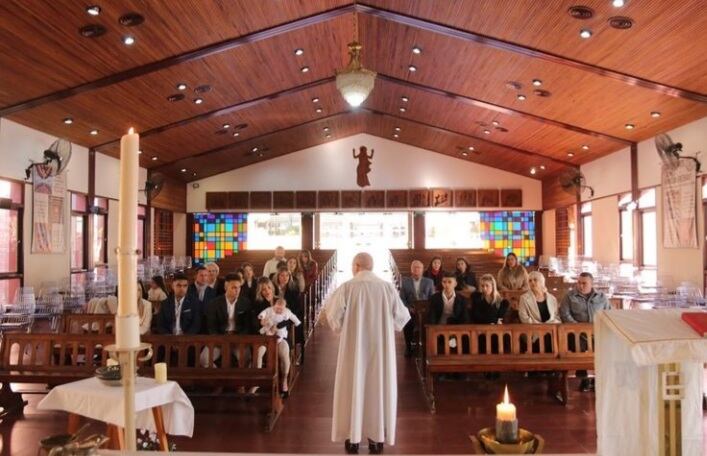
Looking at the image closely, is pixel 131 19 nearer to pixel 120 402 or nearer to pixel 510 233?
pixel 120 402

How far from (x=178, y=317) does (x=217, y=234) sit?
14.5 meters

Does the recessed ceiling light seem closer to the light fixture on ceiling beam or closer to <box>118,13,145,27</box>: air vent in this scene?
<box>118,13,145,27</box>: air vent

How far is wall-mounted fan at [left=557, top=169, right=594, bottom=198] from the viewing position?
51.0 feet

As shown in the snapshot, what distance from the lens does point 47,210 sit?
11.0 metres

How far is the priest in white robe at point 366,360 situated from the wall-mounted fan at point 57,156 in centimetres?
892

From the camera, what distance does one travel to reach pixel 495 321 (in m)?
6.08

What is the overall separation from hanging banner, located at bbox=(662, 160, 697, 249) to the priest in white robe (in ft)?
26.8

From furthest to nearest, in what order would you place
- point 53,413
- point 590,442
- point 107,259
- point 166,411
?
point 107,259 → point 53,413 → point 590,442 → point 166,411

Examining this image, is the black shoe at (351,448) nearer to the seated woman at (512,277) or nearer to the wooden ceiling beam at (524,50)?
the seated woman at (512,277)

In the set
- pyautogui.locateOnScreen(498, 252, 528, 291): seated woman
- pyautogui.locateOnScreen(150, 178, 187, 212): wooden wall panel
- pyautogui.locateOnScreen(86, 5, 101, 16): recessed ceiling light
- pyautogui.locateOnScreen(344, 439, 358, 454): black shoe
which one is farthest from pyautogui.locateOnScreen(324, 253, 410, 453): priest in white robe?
pyautogui.locateOnScreen(150, 178, 187, 212): wooden wall panel

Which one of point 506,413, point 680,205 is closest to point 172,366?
point 506,413

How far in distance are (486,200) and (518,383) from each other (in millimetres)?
13538

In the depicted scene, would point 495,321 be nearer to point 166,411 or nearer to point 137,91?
point 166,411

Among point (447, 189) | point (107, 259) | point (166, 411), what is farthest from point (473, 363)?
point (447, 189)
